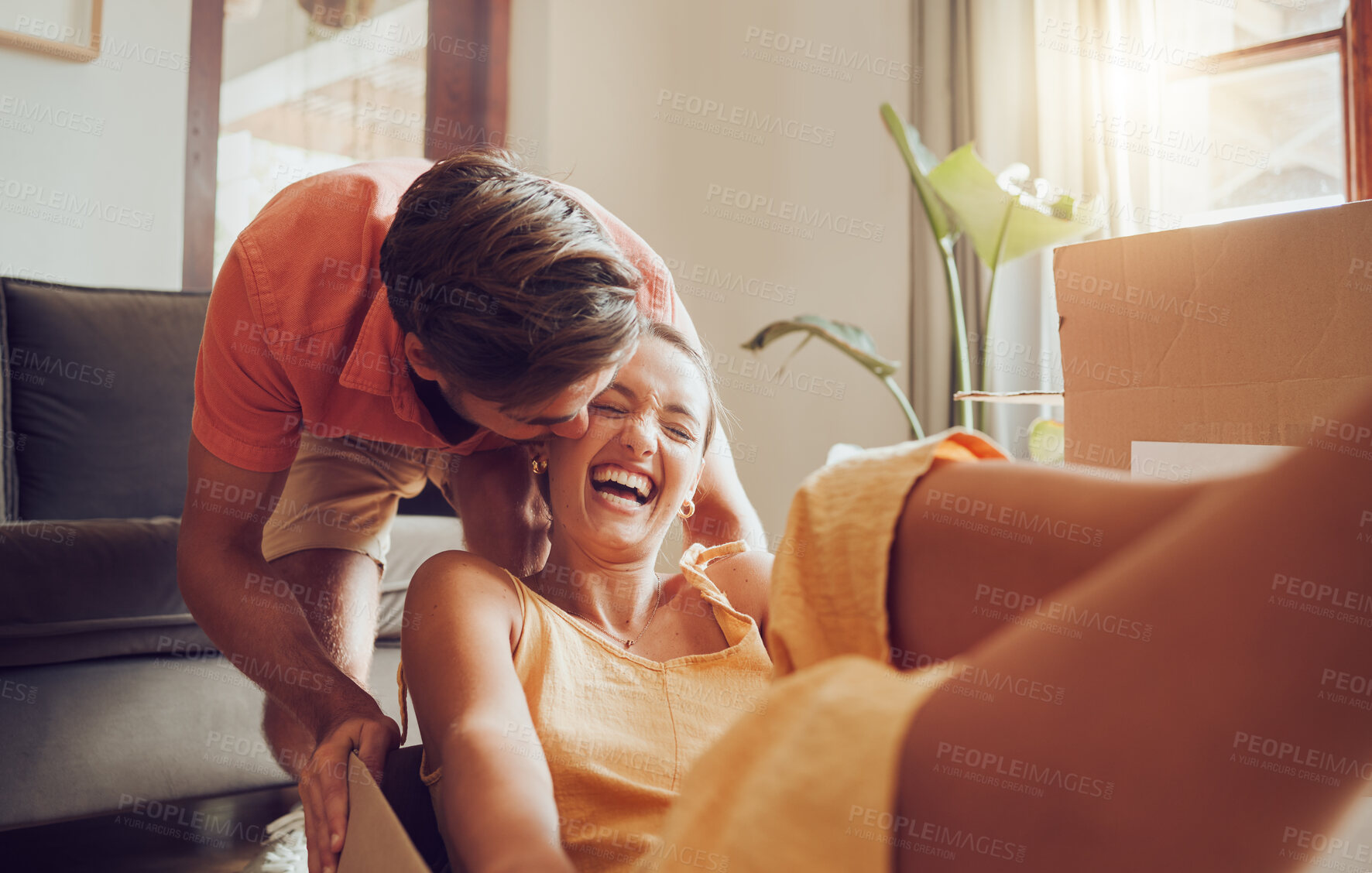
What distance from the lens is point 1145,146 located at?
2.59 meters

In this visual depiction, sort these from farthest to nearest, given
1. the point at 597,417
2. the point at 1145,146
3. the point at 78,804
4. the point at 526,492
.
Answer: the point at 1145,146 → the point at 78,804 → the point at 526,492 → the point at 597,417

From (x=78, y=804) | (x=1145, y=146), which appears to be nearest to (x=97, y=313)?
(x=78, y=804)

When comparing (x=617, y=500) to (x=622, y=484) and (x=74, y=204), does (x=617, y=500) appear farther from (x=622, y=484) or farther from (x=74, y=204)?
(x=74, y=204)

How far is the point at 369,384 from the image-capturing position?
3.77 feet

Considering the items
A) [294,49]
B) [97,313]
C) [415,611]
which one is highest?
[294,49]

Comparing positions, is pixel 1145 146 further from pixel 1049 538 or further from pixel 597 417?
pixel 1049 538

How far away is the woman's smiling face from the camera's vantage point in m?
0.98

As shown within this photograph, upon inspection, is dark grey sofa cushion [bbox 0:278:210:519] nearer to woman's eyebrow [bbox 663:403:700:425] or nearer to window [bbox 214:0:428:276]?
window [bbox 214:0:428:276]

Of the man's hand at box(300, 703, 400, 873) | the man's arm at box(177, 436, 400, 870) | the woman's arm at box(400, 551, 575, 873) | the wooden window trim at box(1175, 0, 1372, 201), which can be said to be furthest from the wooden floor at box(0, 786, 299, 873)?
the wooden window trim at box(1175, 0, 1372, 201)

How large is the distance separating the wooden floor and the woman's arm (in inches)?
45.1

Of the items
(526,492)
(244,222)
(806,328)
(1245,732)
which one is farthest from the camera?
(244,222)

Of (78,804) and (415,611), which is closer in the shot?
(415,611)

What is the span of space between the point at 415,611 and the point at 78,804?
1089 mm

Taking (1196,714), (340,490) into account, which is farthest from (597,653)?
(340,490)
